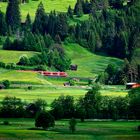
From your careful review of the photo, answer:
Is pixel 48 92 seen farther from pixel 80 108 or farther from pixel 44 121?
pixel 44 121

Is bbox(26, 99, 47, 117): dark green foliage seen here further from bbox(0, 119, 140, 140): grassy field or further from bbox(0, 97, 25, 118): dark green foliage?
bbox(0, 119, 140, 140): grassy field

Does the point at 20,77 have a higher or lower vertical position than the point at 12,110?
lower

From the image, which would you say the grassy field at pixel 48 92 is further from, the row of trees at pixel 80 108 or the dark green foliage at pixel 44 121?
the dark green foliage at pixel 44 121

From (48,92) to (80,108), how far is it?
127 ft

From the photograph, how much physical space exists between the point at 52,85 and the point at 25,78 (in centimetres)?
960

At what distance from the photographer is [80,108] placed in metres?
Result: 118

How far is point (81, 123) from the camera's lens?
363ft

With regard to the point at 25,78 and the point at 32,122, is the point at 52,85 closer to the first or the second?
the point at 25,78

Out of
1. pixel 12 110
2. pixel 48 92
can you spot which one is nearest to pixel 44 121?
pixel 12 110

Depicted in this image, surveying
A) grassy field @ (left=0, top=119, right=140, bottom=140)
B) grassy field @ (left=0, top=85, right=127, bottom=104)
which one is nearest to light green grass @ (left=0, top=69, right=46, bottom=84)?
grassy field @ (left=0, top=85, right=127, bottom=104)

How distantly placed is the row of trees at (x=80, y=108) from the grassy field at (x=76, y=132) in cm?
540

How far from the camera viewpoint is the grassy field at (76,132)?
88438 mm

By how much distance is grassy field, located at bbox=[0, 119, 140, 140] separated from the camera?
88438 millimetres

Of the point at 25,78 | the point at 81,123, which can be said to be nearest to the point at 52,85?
the point at 25,78
